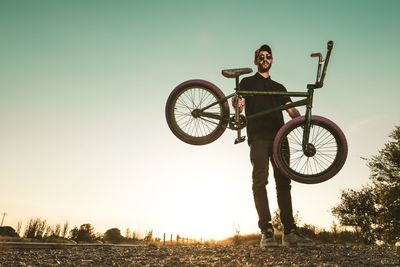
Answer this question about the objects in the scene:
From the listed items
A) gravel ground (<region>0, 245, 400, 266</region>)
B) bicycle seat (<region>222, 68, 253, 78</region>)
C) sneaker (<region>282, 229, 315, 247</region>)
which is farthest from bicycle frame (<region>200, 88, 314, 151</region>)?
gravel ground (<region>0, 245, 400, 266</region>)

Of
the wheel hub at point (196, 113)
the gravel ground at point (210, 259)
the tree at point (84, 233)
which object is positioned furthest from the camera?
the tree at point (84, 233)

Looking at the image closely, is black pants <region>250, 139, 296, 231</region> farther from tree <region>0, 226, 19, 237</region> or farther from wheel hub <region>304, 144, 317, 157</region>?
tree <region>0, 226, 19, 237</region>

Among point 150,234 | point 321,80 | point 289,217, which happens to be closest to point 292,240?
point 289,217

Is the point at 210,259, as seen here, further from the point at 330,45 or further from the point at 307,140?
the point at 330,45

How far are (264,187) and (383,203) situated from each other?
20643mm

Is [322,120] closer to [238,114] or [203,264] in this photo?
[238,114]

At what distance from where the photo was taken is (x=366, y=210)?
2738 cm

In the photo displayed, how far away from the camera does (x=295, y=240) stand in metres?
4.71

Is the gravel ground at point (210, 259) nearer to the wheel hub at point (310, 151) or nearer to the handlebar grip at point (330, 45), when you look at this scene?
the wheel hub at point (310, 151)

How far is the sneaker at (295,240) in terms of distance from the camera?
459 cm

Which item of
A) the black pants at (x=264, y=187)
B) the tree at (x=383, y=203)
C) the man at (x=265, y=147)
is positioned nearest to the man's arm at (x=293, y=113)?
the man at (x=265, y=147)

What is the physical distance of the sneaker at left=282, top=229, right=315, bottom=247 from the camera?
459 centimetres

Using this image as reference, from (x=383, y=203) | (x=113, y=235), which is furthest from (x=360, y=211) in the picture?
(x=113, y=235)

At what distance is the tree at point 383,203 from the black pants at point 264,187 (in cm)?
1930
